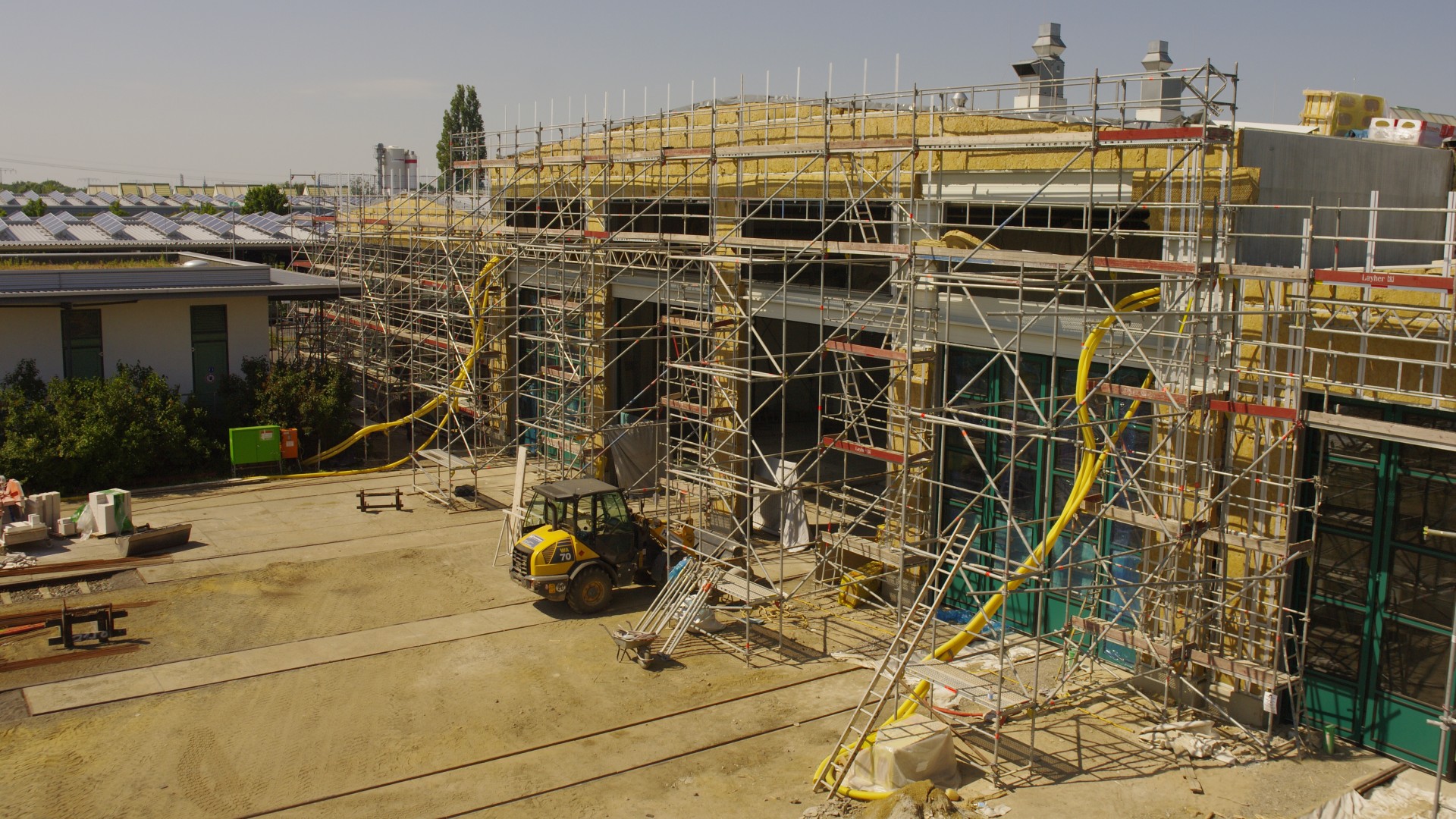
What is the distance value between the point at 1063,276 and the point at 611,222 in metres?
13.3

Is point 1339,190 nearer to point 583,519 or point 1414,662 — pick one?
point 1414,662

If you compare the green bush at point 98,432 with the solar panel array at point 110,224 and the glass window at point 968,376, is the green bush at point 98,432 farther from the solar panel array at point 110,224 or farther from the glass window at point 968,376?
the solar panel array at point 110,224

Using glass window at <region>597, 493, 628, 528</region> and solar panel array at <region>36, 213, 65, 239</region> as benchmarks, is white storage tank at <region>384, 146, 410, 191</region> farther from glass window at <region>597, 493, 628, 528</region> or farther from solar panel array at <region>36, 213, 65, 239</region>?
glass window at <region>597, 493, 628, 528</region>

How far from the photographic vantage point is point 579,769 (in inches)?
460

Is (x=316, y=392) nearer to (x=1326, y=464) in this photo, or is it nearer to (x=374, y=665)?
(x=374, y=665)

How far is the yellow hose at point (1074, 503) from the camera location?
11844 mm

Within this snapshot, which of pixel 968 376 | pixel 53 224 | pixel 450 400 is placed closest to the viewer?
pixel 968 376

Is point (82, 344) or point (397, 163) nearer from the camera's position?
point (82, 344)

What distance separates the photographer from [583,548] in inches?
644

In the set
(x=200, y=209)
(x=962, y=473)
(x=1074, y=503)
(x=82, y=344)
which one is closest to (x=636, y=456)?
(x=962, y=473)

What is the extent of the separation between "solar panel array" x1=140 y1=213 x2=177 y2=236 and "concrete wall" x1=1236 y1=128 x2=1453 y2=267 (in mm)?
36833

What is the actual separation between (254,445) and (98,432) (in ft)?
9.84

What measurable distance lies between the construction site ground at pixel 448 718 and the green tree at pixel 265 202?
45.6 meters

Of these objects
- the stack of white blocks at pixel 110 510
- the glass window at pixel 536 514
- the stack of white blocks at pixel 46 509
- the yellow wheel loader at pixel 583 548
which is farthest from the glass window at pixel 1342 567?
the stack of white blocks at pixel 46 509
